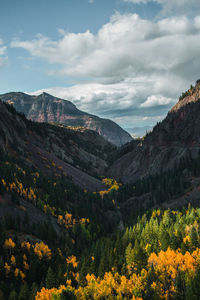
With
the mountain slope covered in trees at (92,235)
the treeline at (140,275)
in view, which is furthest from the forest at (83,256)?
the mountain slope covered in trees at (92,235)

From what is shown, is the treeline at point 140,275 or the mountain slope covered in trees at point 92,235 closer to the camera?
the treeline at point 140,275

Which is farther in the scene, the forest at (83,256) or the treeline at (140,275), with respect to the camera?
the forest at (83,256)

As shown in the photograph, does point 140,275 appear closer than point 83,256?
Yes

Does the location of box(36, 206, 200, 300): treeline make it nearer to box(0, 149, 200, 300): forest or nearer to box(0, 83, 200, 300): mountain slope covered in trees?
box(0, 149, 200, 300): forest

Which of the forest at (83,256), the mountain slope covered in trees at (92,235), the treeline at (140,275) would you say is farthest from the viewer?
the mountain slope covered in trees at (92,235)

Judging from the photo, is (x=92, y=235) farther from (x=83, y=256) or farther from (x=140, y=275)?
(x=140, y=275)

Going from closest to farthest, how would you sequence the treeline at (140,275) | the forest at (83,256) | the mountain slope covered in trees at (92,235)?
the treeline at (140,275)
the forest at (83,256)
the mountain slope covered in trees at (92,235)

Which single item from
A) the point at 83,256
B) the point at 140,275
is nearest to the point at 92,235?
the point at 83,256

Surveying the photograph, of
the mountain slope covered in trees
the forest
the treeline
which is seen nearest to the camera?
the treeline

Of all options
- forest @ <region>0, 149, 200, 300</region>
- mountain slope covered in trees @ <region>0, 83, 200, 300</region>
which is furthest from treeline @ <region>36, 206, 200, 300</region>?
mountain slope covered in trees @ <region>0, 83, 200, 300</region>

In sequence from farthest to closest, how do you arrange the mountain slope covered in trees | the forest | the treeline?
the mountain slope covered in trees → the forest → the treeline

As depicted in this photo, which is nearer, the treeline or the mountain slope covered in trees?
the treeline

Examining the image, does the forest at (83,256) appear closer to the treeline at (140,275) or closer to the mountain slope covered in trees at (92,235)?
the treeline at (140,275)

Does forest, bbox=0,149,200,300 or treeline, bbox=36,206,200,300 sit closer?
treeline, bbox=36,206,200,300
